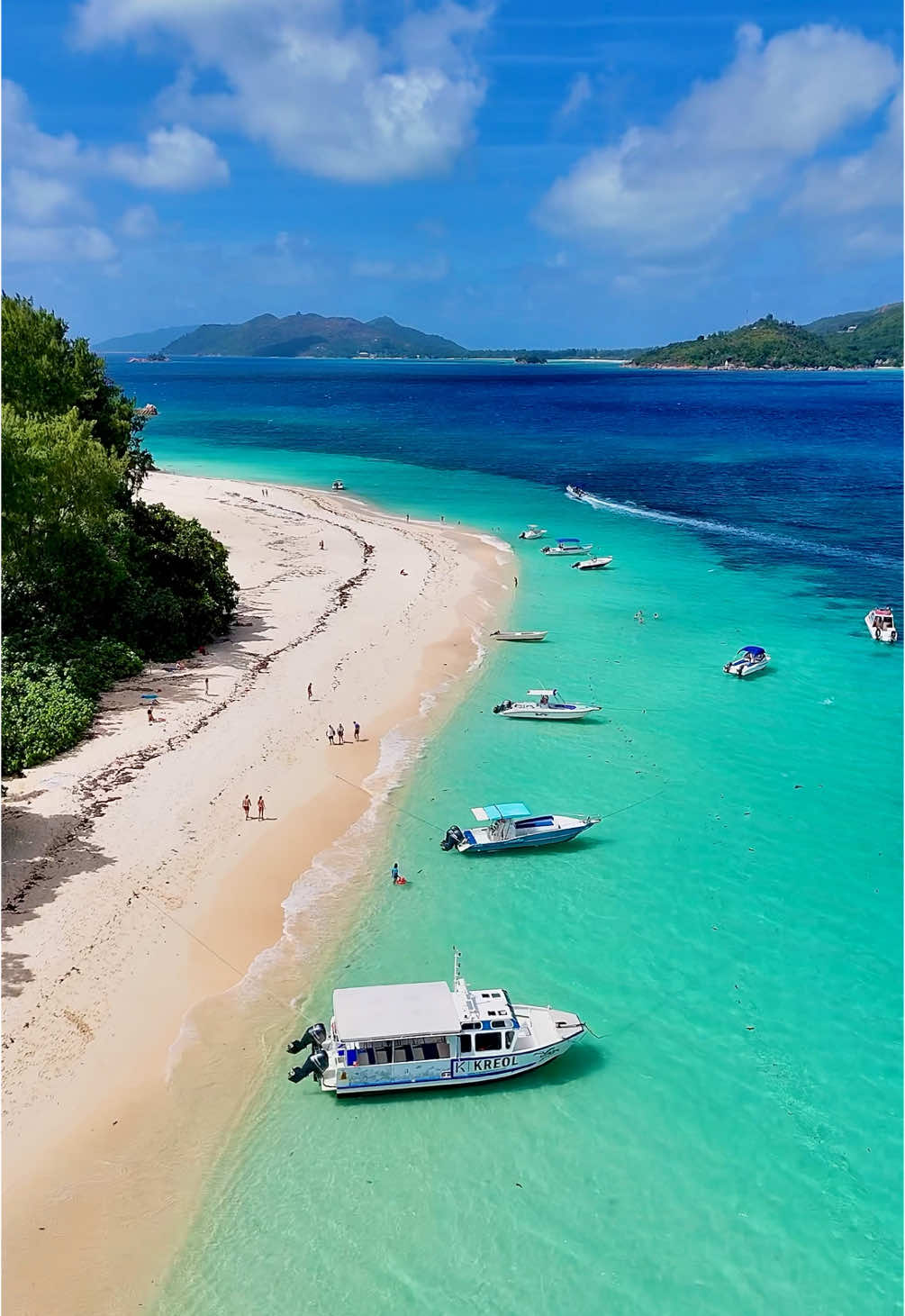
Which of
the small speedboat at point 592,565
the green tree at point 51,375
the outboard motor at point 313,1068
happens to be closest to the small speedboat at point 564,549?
the small speedboat at point 592,565

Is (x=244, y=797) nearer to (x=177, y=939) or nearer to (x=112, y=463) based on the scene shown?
(x=177, y=939)

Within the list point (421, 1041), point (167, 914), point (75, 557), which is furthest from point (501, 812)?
point (75, 557)

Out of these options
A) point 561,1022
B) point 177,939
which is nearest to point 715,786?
point 561,1022

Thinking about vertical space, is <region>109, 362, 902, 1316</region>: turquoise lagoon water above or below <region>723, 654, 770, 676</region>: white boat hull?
below

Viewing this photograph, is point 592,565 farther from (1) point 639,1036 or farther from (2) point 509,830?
(1) point 639,1036

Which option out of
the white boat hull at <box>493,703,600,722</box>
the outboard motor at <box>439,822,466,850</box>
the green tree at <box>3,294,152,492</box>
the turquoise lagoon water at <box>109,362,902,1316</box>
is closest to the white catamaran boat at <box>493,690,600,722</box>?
the white boat hull at <box>493,703,600,722</box>

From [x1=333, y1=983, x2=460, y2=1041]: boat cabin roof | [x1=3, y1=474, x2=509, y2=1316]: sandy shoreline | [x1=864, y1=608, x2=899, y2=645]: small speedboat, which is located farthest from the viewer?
[x1=864, y1=608, x2=899, y2=645]: small speedboat

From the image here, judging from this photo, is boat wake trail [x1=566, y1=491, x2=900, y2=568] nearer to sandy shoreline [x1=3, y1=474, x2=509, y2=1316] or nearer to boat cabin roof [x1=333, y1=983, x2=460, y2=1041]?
sandy shoreline [x1=3, y1=474, x2=509, y2=1316]
